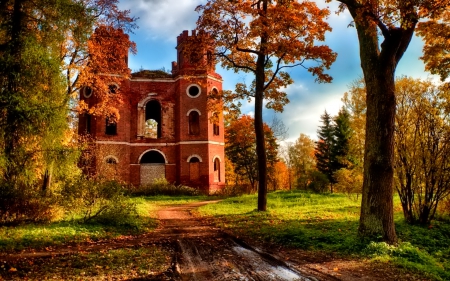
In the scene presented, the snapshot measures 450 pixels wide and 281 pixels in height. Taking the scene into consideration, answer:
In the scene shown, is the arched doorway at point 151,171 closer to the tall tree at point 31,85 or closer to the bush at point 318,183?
the bush at point 318,183

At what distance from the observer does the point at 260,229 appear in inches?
376

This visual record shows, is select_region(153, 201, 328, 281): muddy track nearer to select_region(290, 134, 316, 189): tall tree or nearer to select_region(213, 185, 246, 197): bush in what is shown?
select_region(213, 185, 246, 197): bush

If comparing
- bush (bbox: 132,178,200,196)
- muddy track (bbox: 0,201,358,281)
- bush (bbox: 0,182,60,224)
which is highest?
bush (bbox: 0,182,60,224)

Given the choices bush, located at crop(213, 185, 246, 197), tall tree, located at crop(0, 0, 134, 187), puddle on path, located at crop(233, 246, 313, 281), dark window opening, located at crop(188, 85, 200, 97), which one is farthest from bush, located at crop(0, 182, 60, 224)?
dark window opening, located at crop(188, 85, 200, 97)

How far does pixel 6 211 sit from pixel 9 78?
3724 millimetres

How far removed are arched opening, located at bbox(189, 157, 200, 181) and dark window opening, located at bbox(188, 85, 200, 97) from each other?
5.90 metres

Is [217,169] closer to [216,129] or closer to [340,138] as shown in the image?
[216,129]

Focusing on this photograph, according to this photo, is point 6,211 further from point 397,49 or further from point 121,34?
point 397,49

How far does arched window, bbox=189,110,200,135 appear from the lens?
29.9 m

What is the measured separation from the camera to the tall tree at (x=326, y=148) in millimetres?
33109

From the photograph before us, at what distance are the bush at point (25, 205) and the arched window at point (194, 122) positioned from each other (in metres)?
20.0

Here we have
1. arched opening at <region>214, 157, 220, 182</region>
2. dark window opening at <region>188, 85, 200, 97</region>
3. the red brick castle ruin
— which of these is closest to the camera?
the red brick castle ruin

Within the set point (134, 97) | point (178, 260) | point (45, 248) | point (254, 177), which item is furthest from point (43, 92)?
point (254, 177)

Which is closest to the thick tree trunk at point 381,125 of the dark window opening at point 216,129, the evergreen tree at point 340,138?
the dark window opening at point 216,129
